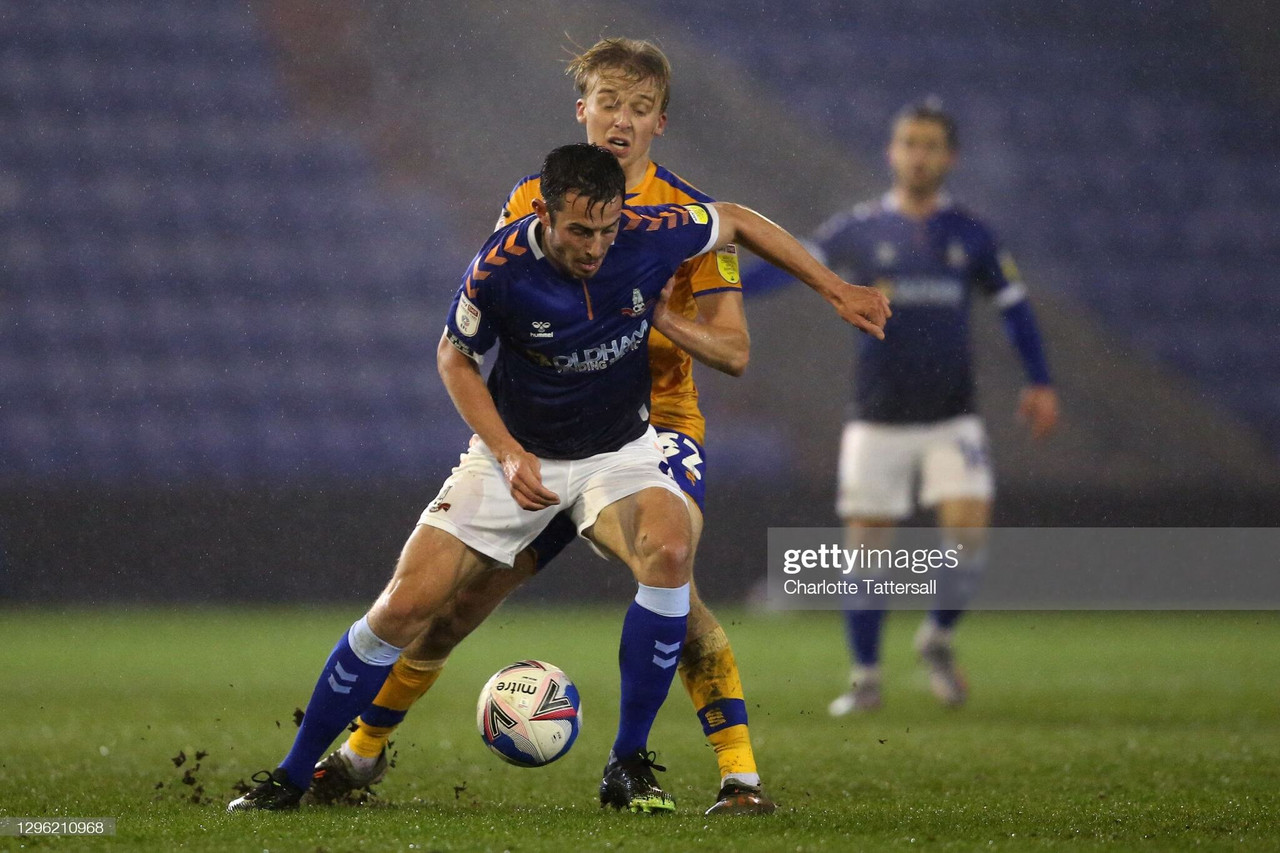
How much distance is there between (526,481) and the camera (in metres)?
3.52

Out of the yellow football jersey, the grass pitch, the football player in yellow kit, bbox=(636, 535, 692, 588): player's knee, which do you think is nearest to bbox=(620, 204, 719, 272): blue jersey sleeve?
the football player in yellow kit

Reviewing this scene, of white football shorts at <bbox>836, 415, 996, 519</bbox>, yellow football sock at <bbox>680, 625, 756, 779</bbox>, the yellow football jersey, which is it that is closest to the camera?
yellow football sock at <bbox>680, 625, 756, 779</bbox>

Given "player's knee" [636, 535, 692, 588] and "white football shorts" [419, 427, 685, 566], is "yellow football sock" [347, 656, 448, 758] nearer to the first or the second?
"white football shorts" [419, 427, 685, 566]

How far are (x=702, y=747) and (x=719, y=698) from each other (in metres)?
1.37

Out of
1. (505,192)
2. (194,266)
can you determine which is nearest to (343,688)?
(505,192)

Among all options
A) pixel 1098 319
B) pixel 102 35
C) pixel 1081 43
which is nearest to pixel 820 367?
pixel 1098 319

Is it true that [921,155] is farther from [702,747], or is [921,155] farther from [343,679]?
[343,679]

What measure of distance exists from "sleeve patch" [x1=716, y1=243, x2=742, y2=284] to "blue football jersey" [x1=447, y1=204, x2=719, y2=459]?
0.15 m

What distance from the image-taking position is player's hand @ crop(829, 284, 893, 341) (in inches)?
148

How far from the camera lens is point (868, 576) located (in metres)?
6.60

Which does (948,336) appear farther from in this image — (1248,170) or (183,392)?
(1248,170)

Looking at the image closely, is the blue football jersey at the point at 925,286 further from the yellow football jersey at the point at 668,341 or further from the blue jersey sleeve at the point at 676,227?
the blue jersey sleeve at the point at 676,227

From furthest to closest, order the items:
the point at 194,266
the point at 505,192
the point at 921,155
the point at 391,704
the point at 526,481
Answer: the point at 194,266
the point at 505,192
the point at 921,155
the point at 391,704
the point at 526,481

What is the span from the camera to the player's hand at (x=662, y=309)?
3.71m
